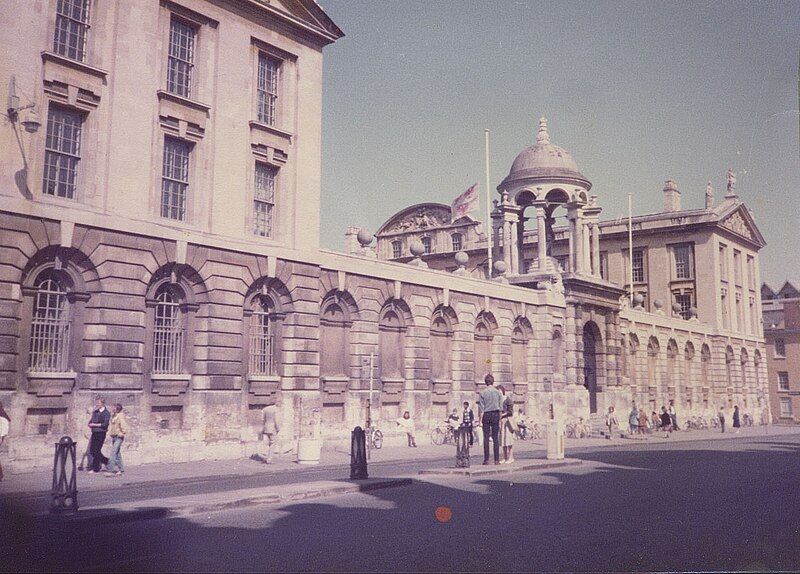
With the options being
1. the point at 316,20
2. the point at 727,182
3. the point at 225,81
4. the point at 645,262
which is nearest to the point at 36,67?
the point at 225,81

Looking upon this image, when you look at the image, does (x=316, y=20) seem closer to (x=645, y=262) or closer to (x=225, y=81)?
(x=225, y=81)

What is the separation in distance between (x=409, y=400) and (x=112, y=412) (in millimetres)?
14324

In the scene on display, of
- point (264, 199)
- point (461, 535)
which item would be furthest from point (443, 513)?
point (264, 199)

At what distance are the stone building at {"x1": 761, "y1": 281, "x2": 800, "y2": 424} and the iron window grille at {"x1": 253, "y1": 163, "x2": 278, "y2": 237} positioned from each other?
224ft

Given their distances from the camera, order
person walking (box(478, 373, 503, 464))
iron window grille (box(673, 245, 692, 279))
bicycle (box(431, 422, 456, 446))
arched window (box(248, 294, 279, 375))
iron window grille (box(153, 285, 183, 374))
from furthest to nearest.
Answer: iron window grille (box(673, 245, 692, 279)) < bicycle (box(431, 422, 456, 446)) < arched window (box(248, 294, 279, 375)) < iron window grille (box(153, 285, 183, 374)) < person walking (box(478, 373, 503, 464))

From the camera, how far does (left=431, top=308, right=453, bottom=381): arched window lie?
35.8 m


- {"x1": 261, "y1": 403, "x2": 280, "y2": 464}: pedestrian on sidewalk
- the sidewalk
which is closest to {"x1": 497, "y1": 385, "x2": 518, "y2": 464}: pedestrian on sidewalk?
the sidewalk

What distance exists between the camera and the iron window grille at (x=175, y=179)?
2456 centimetres

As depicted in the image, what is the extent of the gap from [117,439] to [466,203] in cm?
2585

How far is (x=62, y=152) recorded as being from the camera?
21.6 m

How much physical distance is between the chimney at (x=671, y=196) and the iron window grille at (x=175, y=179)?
182 ft

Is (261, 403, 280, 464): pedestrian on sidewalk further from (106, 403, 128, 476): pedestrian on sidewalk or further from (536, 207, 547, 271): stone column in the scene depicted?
(536, 207, 547, 271): stone column

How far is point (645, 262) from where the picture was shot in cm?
6969

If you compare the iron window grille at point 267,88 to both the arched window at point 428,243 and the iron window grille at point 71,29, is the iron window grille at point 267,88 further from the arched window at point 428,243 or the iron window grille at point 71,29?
the arched window at point 428,243
